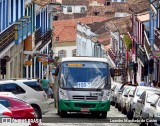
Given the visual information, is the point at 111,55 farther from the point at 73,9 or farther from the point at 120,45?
the point at 73,9

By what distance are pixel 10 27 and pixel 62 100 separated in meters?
13.2

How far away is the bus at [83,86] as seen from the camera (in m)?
32.0

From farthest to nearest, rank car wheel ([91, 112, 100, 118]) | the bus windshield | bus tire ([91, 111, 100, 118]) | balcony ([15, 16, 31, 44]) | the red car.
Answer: balcony ([15, 16, 31, 44]) < car wheel ([91, 112, 100, 118]) < bus tire ([91, 111, 100, 118]) < the bus windshield < the red car

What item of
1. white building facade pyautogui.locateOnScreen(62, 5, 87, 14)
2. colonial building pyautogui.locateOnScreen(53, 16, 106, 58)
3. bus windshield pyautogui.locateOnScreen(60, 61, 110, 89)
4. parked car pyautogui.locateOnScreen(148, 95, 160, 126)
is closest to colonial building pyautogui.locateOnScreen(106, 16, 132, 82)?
colonial building pyautogui.locateOnScreen(53, 16, 106, 58)

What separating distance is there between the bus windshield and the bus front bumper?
599 mm

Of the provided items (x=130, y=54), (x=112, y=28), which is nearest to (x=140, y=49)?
(x=130, y=54)

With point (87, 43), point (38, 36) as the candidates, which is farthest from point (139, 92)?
point (87, 43)

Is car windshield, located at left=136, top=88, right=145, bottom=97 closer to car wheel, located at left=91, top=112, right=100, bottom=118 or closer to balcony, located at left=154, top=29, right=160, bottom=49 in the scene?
car wheel, located at left=91, top=112, right=100, bottom=118

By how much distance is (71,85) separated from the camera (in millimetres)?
32062

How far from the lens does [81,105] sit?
3206 cm

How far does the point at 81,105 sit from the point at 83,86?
762 mm

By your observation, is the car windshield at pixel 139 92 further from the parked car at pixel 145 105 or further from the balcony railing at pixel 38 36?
the balcony railing at pixel 38 36

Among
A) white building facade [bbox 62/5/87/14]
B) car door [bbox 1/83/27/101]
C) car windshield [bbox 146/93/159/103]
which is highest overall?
white building facade [bbox 62/5/87/14]

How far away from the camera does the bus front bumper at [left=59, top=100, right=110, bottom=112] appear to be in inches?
1259
